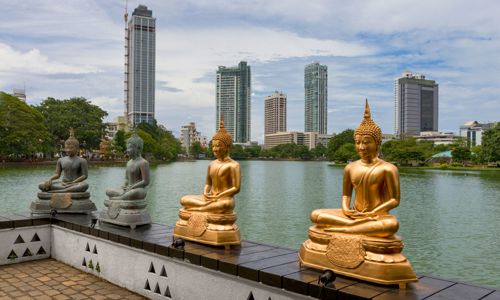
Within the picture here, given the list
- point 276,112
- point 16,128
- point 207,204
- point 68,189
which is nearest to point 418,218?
point 207,204

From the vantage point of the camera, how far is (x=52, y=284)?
692 centimetres

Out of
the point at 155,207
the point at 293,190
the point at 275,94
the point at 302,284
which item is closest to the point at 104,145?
the point at 293,190

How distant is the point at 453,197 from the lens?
76.8ft

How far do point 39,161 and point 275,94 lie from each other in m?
111

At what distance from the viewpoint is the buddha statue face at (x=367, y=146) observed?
16.4 ft

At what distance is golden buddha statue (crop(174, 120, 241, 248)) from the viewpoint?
6.14 metres

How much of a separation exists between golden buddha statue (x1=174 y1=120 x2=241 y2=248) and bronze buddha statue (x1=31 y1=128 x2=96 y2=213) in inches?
135

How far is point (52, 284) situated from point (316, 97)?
138 meters

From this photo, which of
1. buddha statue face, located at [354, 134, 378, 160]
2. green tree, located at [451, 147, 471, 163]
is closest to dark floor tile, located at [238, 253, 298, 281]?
buddha statue face, located at [354, 134, 378, 160]

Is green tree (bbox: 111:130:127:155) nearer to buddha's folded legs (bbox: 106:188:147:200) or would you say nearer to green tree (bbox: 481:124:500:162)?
green tree (bbox: 481:124:500:162)

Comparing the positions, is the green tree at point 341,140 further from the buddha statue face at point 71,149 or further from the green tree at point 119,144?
the buddha statue face at point 71,149

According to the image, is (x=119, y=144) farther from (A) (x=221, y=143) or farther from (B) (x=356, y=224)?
(B) (x=356, y=224)

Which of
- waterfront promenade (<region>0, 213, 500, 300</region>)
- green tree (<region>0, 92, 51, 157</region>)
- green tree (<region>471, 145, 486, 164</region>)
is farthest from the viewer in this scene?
green tree (<region>471, 145, 486, 164</region>)

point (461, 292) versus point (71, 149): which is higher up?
point (71, 149)
